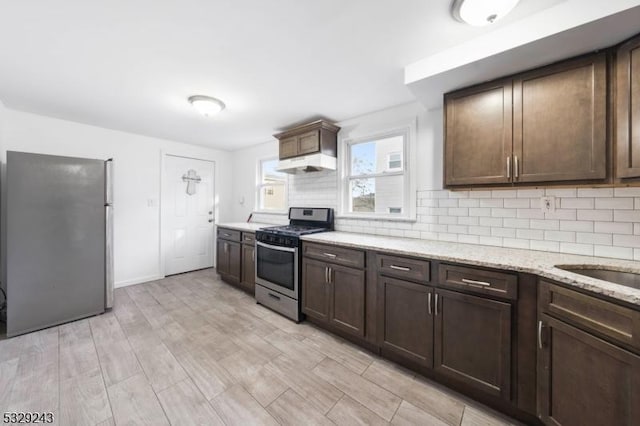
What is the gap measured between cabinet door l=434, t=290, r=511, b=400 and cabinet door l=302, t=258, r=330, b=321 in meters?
1.01

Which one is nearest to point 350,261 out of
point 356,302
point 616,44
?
point 356,302

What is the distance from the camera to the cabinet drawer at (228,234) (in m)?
3.51

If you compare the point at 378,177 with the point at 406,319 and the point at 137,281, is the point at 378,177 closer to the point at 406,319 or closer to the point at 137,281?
the point at 406,319

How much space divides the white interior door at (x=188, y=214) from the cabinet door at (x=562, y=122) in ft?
14.9

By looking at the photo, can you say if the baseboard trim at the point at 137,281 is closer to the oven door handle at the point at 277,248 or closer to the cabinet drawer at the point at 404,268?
the oven door handle at the point at 277,248

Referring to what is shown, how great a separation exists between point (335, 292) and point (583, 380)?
157cm

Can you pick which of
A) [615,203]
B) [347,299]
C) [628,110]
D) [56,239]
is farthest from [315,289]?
[56,239]

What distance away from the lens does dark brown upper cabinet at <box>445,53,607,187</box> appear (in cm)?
144

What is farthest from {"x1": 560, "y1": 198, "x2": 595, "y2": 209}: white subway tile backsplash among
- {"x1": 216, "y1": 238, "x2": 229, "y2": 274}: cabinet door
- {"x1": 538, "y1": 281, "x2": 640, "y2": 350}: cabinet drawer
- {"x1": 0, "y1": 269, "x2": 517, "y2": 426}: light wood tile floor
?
{"x1": 216, "y1": 238, "x2": 229, "y2": 274}: cabinet door

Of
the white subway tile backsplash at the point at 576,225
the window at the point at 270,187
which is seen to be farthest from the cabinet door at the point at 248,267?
the white subway tile backsplash at the point at 576,225

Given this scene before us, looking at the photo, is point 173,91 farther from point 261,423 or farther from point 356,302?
point 261,423

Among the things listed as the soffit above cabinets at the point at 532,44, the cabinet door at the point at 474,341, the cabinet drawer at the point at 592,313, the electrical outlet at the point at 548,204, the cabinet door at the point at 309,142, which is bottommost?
the cabinet door at the point at 474,341

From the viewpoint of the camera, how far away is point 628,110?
4.29 ft

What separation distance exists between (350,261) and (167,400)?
62.8 inches
